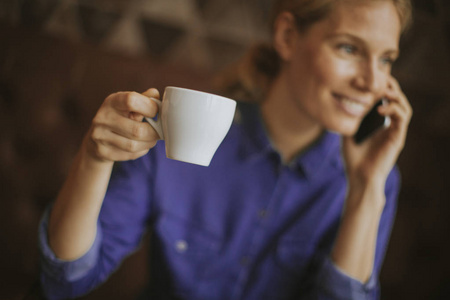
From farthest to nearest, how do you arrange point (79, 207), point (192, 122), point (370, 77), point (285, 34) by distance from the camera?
point (285, 34)
point (370, 77)
point (79, 207)
point (192, 122)

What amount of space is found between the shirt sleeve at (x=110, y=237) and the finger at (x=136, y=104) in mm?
117

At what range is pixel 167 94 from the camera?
11.8 inches

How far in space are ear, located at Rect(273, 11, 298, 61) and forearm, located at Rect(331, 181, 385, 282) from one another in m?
0.29

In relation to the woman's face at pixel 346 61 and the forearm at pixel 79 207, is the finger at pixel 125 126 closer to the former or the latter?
the forearm at pixel 79 207

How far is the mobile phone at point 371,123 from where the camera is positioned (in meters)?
0.59

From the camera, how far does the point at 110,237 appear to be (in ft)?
2.01

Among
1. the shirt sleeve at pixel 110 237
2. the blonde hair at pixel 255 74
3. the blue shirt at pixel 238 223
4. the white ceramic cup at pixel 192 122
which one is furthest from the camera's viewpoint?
the blonde hair at pixel 255 74

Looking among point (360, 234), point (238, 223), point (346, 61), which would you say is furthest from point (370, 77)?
point (238, 223)

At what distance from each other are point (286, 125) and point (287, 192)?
0.14 metres

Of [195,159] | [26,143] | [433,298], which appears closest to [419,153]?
[433,298]

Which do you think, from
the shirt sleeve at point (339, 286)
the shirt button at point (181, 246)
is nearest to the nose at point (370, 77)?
the shirt sleeve at point (339, 286)

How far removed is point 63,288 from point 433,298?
943 mm

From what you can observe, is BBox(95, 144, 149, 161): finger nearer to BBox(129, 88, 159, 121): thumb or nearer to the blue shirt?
BBox(129, 88, 159, 121): thumb

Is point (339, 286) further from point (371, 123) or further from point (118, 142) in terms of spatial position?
point (118, 142)
